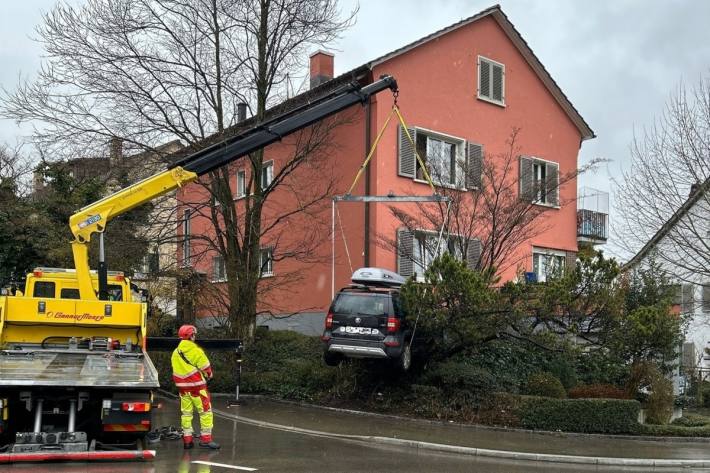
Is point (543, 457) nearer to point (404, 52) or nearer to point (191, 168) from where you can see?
point (191, 168)

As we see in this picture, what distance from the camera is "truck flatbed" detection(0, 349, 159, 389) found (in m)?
9.39

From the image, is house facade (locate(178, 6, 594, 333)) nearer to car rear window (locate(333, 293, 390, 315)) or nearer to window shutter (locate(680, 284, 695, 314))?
window shutter (locate(680, 284, 695, 314))

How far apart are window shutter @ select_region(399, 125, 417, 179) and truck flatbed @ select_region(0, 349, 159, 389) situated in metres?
12.1

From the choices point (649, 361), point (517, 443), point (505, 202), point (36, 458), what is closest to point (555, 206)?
point (505, 202)

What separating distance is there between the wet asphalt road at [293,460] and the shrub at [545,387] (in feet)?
10.5

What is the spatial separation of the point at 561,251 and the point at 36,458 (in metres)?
20.7

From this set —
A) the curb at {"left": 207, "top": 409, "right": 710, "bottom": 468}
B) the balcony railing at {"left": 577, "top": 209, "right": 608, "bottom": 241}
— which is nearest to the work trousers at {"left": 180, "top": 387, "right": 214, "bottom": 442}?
the curb at {"left": 207, "top": 409, "right": 710, "bottom": 468}

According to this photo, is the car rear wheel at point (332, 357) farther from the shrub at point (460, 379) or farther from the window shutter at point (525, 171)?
the window shutter at point (525, 171)

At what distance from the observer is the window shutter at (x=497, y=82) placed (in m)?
25.4

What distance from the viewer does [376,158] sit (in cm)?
2139

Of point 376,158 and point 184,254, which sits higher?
point 376,158

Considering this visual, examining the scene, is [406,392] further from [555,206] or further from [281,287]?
[555,206]

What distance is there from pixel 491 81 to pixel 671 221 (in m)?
7.62

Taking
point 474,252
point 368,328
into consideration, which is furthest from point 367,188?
point 368,328
